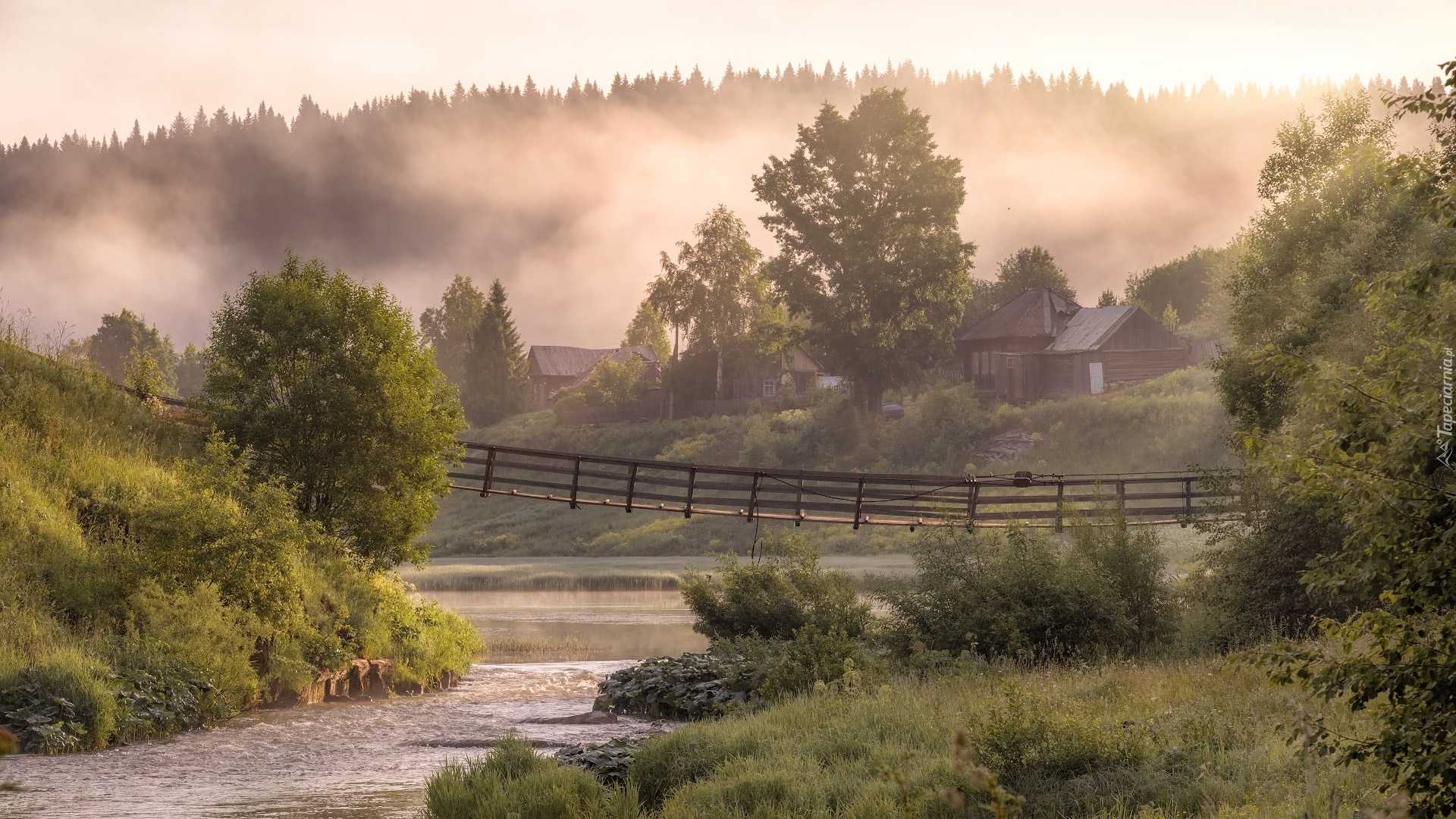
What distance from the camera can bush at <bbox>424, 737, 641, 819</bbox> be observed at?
35.3ft

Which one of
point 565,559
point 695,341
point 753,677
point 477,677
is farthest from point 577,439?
point 753,677

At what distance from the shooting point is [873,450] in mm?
60906

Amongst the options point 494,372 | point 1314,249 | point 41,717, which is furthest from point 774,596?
point 494,372

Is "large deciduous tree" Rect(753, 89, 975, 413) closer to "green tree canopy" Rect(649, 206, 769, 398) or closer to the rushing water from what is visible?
"green tree canopy" Rect(649, 206, 769, 398)

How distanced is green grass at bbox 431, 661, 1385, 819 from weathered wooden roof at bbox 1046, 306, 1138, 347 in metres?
55.2

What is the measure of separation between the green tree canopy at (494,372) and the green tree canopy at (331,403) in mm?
64558

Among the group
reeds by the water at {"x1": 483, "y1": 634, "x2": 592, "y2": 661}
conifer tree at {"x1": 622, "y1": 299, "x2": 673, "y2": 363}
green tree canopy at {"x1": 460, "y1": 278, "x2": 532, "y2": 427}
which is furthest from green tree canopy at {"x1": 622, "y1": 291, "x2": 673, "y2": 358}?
reeds by the water at {"x1": 483, "y1": 634, "x2": 592, "y2": 661}

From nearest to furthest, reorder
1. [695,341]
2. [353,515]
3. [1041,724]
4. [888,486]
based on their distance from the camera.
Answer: [1041,724] < [353,515] < [888,486] < [695,341]

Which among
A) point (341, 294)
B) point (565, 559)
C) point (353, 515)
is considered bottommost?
point (565, 559)

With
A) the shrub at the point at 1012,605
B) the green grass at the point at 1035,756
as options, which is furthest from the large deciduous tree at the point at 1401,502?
the shrub at the point at 1012,605

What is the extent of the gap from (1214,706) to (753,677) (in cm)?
795

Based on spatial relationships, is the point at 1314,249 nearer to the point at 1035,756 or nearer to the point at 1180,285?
the point at 1035,756

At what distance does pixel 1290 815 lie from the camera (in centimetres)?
827

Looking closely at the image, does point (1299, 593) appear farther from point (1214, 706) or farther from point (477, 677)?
point (477, 677)
